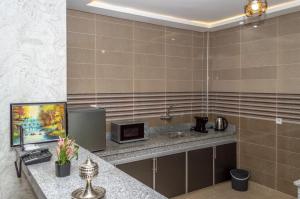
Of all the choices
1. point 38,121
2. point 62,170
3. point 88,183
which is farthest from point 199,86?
point 88,183

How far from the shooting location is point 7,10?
2270 mm

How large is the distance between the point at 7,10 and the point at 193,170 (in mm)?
2978

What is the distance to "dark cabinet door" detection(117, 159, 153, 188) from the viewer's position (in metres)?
3.02

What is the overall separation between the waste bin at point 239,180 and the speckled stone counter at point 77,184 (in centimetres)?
258

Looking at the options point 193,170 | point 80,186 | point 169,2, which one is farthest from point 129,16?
point 80,186

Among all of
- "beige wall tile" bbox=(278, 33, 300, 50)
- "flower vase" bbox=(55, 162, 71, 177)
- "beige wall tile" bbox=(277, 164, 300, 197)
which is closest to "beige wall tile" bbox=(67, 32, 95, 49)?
"flower vase" bbox=(55, 162, 71, 177)

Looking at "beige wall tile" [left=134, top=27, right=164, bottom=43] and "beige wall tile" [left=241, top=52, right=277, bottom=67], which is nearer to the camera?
"beige wall tile" [left=241, top=52, right=277, bottom=67]

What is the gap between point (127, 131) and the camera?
130 inches

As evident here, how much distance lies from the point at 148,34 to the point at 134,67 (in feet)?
1.90

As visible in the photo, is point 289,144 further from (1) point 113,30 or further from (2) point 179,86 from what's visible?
(1) point 113,30

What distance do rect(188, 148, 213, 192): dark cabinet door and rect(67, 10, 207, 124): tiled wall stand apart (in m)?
0.79

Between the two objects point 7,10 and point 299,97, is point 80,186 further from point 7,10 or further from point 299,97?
point 299,97

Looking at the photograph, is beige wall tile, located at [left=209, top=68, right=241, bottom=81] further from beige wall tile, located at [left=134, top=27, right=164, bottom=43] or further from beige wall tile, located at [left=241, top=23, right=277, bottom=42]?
beige wall tile, located at [left=134, top=27, right=164, bottom=43]

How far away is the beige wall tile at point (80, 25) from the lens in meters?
3.17
